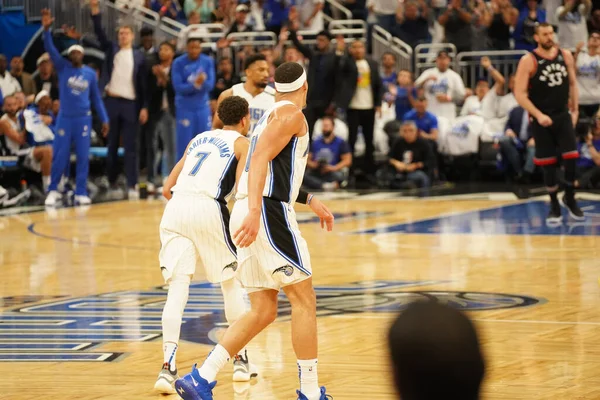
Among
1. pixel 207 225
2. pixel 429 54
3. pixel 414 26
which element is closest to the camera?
pixel 207 225

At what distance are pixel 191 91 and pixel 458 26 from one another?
599 cm

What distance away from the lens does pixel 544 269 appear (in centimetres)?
1076

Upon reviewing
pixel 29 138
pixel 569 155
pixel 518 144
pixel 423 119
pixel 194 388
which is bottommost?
pixel 194 388

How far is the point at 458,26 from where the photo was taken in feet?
71.5

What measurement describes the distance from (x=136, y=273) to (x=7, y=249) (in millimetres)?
2620

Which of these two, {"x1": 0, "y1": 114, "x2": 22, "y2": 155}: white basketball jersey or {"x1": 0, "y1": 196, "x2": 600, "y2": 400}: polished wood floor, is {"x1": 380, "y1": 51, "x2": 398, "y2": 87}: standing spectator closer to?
{"x1": 0, "y1": 196, "x2": 600, "y2": 400}: polished wood floor

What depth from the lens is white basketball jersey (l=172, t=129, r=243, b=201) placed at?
6.83 m

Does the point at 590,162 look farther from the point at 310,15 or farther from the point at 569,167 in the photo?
the point at 310,15

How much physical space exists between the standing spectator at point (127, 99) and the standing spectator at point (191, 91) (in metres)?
1.42

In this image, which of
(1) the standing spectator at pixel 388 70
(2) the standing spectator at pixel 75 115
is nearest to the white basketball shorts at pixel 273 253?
(2) the standing spectator at pixel 75 115

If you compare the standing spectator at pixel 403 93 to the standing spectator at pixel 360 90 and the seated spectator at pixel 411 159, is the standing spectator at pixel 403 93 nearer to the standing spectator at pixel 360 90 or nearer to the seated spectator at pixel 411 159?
the standing spectator at pixel 360 90

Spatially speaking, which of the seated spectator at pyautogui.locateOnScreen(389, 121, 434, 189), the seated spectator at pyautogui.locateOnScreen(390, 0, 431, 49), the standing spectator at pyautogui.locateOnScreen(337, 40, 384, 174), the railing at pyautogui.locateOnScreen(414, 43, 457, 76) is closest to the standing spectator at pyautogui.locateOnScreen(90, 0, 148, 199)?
the standing spectator at pyautogui.locateOnScreen(337, 40, 384, 174)

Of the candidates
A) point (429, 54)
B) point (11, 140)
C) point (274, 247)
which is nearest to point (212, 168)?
point (274, 247)

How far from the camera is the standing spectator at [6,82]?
19.7m
